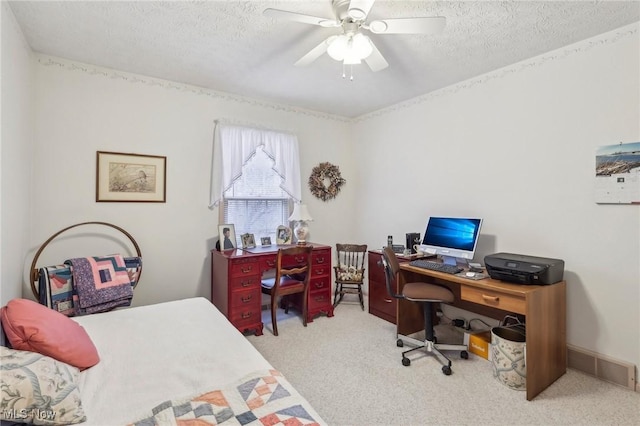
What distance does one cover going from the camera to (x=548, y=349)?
7.40ft

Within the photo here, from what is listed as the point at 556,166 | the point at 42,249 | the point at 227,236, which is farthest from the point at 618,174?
the point at 42,249

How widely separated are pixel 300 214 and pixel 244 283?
1140 millimetres

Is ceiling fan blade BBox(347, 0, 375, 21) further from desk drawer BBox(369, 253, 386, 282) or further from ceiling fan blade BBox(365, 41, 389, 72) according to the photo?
desk drawer BBox(369, 253, 386, 282)

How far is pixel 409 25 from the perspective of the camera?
5.82 feet

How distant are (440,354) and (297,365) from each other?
1.19 meters

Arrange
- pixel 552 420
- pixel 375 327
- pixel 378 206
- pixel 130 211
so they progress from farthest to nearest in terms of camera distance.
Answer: pixel 378 206 → pixel 375 327 → pixel 130 211 → pixel 552 420

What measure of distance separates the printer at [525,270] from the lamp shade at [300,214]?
2.07 metres

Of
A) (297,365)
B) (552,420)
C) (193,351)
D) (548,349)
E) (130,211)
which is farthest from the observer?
(130,211)

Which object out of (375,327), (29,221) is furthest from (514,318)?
(29,221)

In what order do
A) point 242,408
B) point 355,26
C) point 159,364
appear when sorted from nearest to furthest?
point 242,408 < point 159,364 < point 355,26

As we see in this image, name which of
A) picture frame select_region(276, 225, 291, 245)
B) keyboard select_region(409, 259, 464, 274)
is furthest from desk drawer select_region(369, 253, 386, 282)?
picture frame select_region(276, 225, 291, 245)

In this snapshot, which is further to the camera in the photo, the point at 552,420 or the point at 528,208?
the point at 528,208

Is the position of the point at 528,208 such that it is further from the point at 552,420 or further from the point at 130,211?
the point at 130,211

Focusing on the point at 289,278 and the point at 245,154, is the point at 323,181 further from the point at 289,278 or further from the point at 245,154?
the point at 289,278
